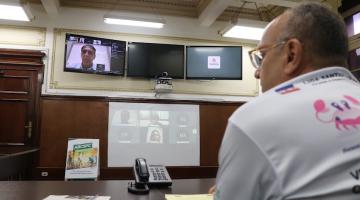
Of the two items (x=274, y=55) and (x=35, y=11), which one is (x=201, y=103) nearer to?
(x=35, y=11)

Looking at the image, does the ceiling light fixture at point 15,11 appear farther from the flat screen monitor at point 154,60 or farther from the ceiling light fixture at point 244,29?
the ceiling light fixture at point 244,29

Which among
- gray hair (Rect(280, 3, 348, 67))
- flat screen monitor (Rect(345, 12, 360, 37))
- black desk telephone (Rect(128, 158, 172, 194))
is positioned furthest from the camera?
flat screen monitor (Rect(345, 12, 360, 37))

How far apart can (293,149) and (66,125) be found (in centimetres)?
495

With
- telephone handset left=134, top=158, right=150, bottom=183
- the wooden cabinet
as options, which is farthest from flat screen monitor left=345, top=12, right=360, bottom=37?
the wooden cabinet

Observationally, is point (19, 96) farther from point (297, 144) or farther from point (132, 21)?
point (297, 144)

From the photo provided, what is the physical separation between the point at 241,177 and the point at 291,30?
397 mm

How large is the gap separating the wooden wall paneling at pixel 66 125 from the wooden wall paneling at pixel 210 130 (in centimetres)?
156

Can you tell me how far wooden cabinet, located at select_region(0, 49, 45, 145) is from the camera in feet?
17.0

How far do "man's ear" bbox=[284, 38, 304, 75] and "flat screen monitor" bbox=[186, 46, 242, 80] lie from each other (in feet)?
16.3

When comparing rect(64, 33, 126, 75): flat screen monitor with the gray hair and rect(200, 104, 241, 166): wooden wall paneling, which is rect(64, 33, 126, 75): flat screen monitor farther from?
the gray hair

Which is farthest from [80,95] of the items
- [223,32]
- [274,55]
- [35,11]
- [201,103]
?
[274,55]

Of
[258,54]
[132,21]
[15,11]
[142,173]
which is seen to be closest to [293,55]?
[258,54]

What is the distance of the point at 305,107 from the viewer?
0.67 meters

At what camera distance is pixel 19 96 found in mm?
5234
